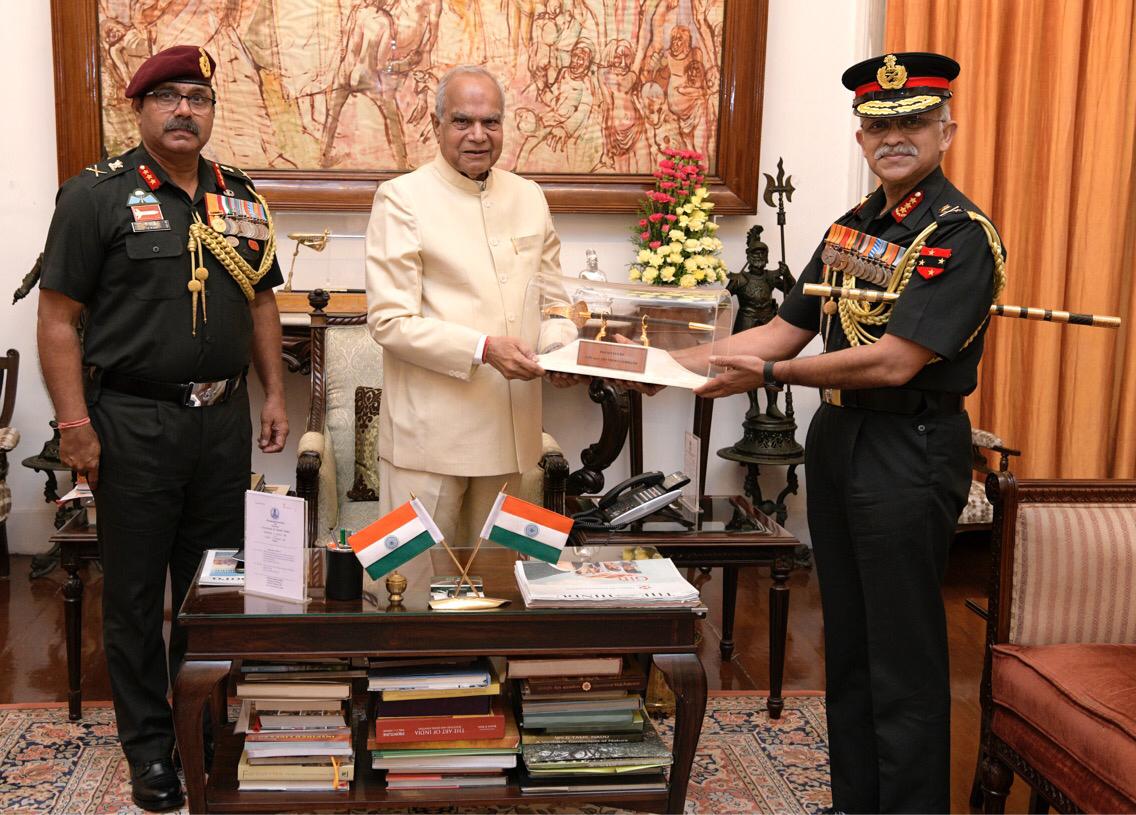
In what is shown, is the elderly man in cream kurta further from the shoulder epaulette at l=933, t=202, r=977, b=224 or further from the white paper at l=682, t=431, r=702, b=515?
the shoulder epaulette at l=933, t=202, r=977, b=224

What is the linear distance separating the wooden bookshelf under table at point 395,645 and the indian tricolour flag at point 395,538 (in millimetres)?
96

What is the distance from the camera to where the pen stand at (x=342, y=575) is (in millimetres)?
2264

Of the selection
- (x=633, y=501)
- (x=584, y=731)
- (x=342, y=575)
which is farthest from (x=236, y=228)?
(x=584, y=731)

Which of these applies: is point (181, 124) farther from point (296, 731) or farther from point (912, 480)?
point (912, 480)

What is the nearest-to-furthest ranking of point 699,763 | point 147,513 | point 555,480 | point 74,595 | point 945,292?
point 945,292, point 147,513, point 699,763, point 74,595, point 555,480

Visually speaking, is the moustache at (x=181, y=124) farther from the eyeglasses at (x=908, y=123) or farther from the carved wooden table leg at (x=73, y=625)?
the eyeglasses at (x=908, y=123)

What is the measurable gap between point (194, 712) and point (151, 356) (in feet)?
2.73

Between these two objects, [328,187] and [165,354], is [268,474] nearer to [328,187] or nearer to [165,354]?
[328,187]

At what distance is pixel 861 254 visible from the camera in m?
2.33

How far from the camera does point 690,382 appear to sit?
2.59 m

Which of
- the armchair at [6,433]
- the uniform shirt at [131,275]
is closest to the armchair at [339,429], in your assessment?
the uniform shirt at [131,275]

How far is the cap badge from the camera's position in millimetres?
2215

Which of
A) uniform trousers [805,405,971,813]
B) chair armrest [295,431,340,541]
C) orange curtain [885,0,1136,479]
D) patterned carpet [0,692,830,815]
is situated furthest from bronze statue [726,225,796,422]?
uniform trousers [805,405,971,813]

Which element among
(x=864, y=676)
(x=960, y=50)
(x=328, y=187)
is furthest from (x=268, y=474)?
(x=960, y=50)
